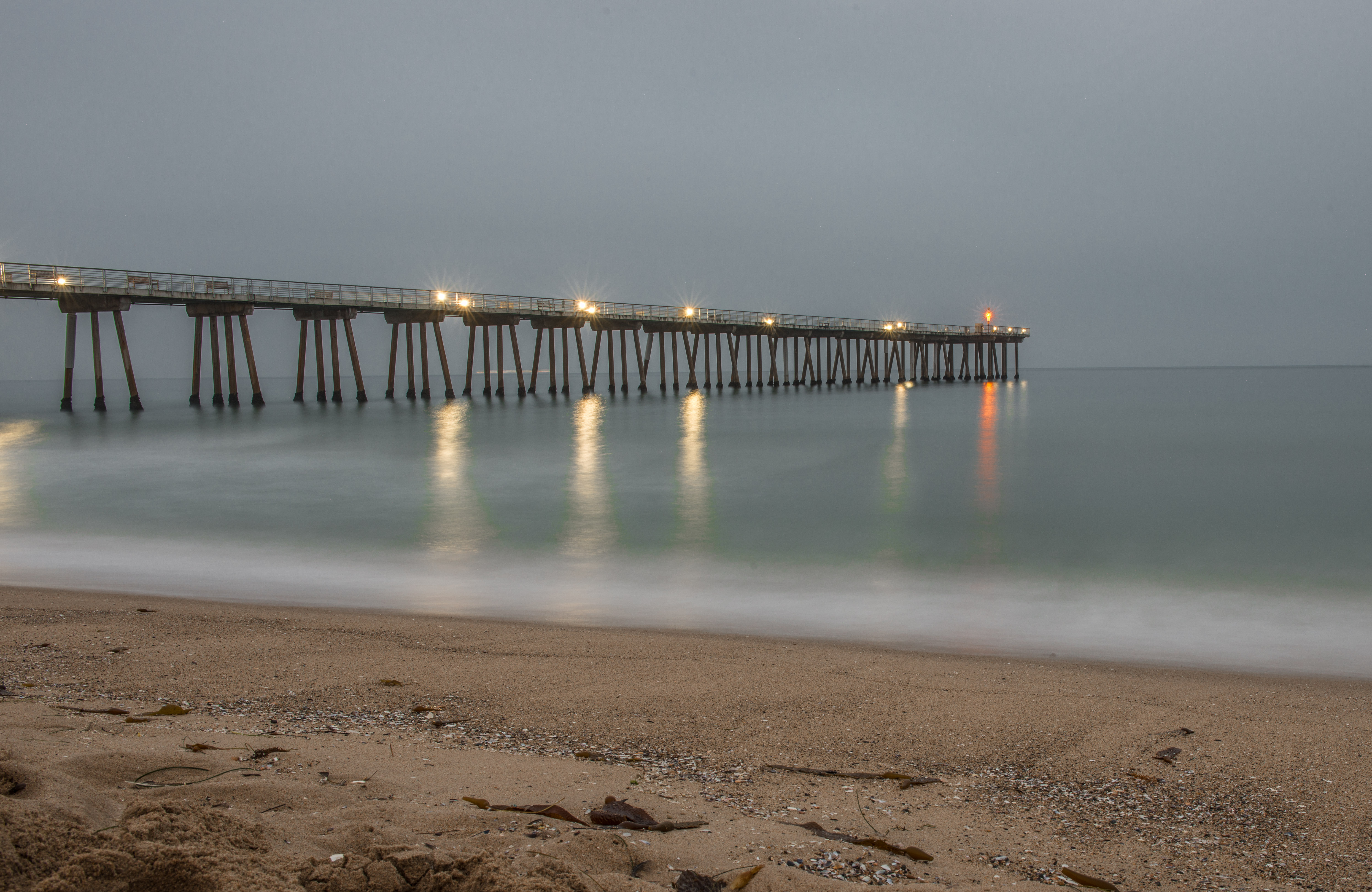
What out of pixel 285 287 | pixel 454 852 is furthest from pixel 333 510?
pixel 285 287

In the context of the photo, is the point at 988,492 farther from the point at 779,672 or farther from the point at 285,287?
the point at 285,287

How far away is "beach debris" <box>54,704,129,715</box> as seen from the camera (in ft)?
11.4

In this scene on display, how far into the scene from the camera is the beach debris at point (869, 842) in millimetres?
2406

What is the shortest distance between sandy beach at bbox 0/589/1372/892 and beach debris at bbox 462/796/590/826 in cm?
4

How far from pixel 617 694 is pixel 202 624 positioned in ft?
10.5

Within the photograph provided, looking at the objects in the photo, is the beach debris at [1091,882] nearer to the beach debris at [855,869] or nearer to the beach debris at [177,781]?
the beach debris at [855,869]

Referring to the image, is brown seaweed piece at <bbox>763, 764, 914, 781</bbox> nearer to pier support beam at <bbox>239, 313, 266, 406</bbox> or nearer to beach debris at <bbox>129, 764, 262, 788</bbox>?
beach debris at <bbox>129, 764, 262, 788</bbox>

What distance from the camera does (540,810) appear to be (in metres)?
2.52

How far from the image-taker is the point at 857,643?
5797 mm

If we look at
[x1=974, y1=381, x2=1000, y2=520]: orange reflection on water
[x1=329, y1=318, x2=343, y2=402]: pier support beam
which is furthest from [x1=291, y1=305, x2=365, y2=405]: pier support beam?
[x1=974, y1=381, x2=1000, y2=520]: orange reflection on water

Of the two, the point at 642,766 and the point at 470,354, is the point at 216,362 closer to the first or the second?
the point at 470,354

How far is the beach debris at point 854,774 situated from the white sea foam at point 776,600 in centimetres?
273

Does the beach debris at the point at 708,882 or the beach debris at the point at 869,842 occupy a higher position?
the beach debris at the point at 708,882

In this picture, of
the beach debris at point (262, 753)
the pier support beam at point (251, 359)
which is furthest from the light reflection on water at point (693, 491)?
the pier support beam at point (251, 359)
